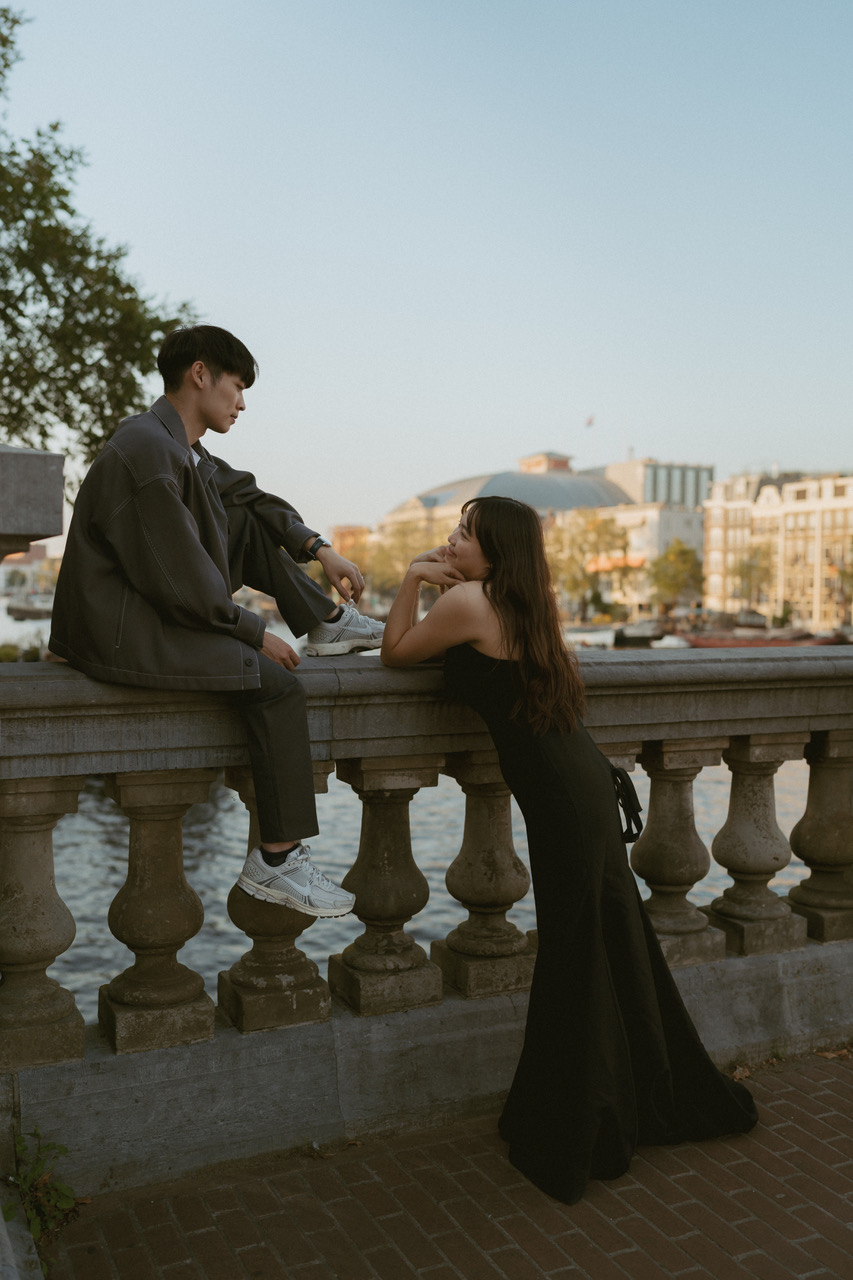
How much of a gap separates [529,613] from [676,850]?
3.55 ft

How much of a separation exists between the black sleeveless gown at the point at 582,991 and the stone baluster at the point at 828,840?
96cm

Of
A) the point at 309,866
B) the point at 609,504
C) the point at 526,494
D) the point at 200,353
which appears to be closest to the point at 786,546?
the point at 526,494

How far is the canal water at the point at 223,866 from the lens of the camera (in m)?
8.00

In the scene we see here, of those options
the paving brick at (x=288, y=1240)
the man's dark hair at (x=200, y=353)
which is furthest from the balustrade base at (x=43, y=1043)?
the man's dark hair at (x=200, y=353)

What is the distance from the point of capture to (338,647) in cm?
318

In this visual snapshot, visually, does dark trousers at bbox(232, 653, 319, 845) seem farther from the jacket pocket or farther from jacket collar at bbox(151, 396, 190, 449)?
jacket collar at bbox(151, 396, 190, 449)

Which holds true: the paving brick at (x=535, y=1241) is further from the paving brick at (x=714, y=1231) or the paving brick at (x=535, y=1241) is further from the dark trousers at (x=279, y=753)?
the dark trousers at (x=279, y=753)

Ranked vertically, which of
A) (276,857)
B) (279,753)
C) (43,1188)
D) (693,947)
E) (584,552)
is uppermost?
(584,552)

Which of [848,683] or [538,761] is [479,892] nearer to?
[538,761]

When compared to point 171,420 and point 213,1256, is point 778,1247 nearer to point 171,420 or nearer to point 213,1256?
point 213,1256

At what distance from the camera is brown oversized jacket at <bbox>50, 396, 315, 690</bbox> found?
2572 millimetres

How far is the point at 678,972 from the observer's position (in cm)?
354

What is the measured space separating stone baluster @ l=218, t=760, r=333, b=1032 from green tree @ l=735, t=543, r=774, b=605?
9893 cm

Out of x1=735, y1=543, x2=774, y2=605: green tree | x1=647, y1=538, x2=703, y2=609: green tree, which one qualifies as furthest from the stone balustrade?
x1=647, y1=538, x2=703, y2=609: green tree
